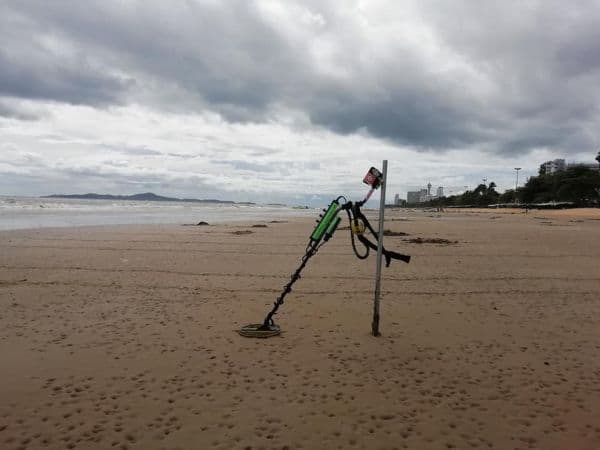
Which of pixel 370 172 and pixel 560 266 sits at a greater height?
pixel 370 172

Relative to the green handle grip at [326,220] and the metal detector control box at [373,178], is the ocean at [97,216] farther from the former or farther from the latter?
the metal detector control box at [373,178]

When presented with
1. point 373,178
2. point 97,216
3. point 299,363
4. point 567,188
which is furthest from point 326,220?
point 567,188

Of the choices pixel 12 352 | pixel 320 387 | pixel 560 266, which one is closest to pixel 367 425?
pixel 320 387

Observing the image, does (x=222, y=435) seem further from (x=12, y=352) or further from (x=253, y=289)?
(x=253, y=289)

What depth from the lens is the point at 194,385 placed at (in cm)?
498

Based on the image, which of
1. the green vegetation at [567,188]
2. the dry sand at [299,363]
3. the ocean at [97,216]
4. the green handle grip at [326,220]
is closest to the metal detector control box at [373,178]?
the green handle grip at [326,220]

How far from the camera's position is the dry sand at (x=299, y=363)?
4.11 meters

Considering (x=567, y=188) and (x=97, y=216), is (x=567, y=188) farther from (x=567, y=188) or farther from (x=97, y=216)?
(x=97, y=216)

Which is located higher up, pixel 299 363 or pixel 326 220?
pixel 326 220

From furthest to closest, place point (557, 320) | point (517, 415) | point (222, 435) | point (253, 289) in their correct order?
point (253, 289) → point (557, 320) → point (517, 415) → point (222, 435)

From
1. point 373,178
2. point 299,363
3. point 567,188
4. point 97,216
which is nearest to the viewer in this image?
point 299,363

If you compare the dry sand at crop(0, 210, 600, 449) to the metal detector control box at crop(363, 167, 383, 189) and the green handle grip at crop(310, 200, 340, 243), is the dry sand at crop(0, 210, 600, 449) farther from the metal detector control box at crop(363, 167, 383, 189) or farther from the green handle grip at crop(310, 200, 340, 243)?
the metal detector control box at crop(363, 167, 383, 189)

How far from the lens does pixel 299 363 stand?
570 cm

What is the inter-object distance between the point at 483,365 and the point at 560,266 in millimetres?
10216
